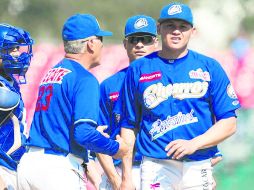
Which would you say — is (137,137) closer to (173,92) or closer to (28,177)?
(173,92)

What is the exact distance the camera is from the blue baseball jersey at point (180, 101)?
8.03 meters

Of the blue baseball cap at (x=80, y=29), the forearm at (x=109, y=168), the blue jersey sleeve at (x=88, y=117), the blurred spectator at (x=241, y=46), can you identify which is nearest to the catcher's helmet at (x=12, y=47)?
the blue baseball cap at (x=80, y=29)

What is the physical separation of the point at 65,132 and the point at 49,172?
0.34m

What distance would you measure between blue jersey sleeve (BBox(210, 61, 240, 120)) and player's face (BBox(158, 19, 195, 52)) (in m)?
0.36

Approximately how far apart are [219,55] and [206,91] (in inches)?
402

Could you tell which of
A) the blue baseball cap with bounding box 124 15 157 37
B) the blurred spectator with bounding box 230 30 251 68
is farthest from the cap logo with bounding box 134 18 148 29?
the blurred spectator with bounding box 230 30 251 68

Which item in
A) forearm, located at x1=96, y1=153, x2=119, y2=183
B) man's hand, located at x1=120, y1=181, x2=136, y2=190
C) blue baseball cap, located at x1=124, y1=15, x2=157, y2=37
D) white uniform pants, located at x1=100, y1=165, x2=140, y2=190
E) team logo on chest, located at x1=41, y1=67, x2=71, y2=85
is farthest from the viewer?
blue baseball cap, located at x1=124, y1=15, x2=157, y2=37

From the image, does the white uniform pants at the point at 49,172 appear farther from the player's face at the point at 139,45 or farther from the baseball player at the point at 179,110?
the player's face at the point at 139,45

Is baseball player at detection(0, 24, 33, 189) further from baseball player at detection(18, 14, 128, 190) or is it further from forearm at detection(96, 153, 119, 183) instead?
forearm at detection(96, 153, 119, 183)

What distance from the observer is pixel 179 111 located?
316 inches

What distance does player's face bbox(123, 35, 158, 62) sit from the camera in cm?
966

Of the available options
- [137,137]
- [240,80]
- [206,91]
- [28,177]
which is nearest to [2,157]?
[28,177]

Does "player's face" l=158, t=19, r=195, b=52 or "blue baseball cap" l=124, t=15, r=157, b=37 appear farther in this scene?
"blue baseball cap" l=124, t=15, r=157, b=37

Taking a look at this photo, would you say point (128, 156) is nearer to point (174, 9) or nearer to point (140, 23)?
point (174, 9)
